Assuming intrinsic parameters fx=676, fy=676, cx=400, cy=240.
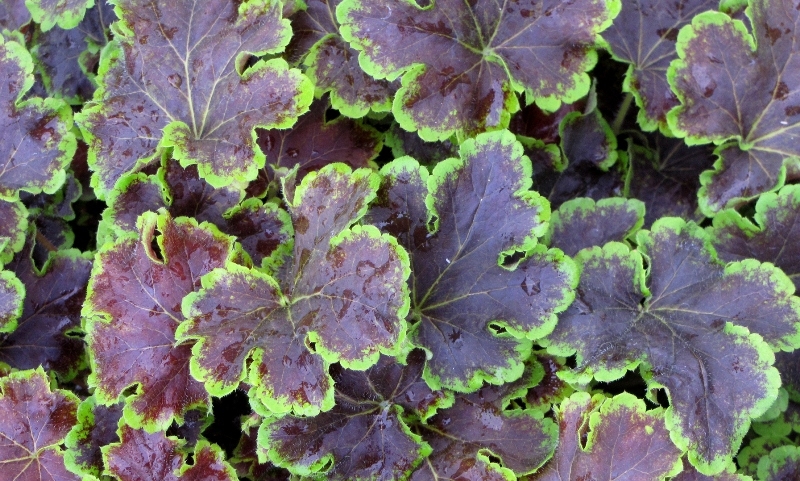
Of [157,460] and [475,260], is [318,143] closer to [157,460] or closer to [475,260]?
[475,260]

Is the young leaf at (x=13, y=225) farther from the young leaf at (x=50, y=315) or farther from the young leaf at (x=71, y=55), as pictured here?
the young leaf at (x=71, y=55)

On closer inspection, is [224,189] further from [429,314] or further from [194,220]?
[429,314]

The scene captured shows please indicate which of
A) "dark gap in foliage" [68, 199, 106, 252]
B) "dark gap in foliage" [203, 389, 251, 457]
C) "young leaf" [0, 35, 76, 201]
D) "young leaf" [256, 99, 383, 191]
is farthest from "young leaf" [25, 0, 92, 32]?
"dark gap in foliage" [203, 389, 251, 457]

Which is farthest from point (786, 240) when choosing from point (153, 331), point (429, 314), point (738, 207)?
point (153, 331)

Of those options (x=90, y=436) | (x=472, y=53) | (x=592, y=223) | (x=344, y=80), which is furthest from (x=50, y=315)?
(x=592, y=223)

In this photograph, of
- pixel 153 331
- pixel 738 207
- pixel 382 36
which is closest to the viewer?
pixel 153 331
